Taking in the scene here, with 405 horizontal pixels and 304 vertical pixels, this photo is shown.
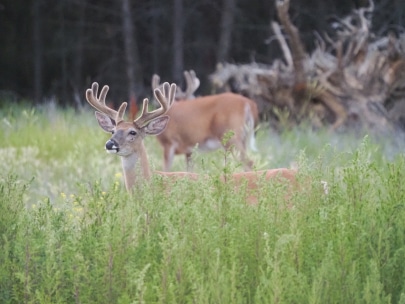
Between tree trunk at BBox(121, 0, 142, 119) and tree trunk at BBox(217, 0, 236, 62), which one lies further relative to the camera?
tree trunk at BBox(217, 0, 236, 62)

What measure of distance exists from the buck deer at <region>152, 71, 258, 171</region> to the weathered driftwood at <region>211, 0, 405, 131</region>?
183 centimetres

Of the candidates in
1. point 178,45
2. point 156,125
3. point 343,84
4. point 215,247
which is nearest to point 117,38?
point 178,45

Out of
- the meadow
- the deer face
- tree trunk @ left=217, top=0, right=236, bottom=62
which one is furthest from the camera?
tree trunk @ left=217, top=0, right=236, bottom=62

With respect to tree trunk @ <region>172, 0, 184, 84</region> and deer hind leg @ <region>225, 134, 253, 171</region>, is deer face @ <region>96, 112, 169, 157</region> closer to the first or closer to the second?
deer hind leg @ <region>225, 134, 253, 171</region>

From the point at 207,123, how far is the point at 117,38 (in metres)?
17.2

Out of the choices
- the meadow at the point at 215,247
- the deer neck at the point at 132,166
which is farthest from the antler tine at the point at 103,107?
the meadow at the point at 215,247

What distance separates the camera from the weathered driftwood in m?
13.1

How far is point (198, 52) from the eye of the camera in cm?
2748

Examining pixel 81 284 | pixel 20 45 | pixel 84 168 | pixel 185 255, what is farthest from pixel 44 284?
pixel 20 45

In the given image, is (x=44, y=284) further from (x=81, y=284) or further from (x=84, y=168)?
(x=84, y=168)

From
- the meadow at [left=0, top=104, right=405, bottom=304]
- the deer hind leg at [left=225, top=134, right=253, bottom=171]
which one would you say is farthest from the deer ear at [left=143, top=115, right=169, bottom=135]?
the deer hind leg at [left=225, top=134, right=253, bottom=171]

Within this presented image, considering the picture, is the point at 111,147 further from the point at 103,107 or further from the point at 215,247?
the point at 215,247

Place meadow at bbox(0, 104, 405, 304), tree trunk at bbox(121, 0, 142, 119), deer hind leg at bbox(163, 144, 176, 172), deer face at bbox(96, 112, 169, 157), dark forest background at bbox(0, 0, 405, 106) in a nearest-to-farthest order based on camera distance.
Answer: meadow at bbox(0, 104, 405, 304)
deer face at bbox(96, 112, 169, 157)
deer hind leg at bbox(163, 144, 176, 172)
tree trunk at bbox(121, 0, 142, 119)
dark forest background at bbox(0, 0, 405, 106)

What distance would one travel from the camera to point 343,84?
1327cm
